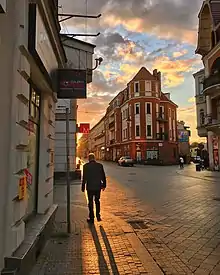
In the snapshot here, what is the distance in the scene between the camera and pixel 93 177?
332 inches

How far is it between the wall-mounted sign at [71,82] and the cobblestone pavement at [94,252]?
308 centimetres

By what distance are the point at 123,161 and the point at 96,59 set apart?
35741mm

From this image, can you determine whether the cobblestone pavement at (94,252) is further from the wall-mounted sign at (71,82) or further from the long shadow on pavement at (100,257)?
the wall-mounted sign at (71,82)

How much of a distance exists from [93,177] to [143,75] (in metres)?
55.0

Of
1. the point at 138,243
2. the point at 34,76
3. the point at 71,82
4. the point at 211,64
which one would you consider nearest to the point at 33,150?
the point at 34,76

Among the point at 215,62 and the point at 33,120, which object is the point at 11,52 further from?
the point at 215,62

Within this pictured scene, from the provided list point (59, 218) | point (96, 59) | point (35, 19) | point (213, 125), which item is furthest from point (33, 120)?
point (213, 125)

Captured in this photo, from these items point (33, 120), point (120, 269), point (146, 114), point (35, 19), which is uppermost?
point (146, 114)

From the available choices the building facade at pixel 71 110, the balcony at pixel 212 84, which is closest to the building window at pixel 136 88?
the balcony at pixel 212 84

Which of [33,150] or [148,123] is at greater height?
[148,123]

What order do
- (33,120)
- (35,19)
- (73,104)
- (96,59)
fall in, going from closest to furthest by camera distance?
(35,19) → (33,120) → (96,59) → (73,104)

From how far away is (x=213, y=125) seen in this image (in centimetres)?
2922

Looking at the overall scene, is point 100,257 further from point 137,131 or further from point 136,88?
point 136,88

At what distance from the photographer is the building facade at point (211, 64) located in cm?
2975
